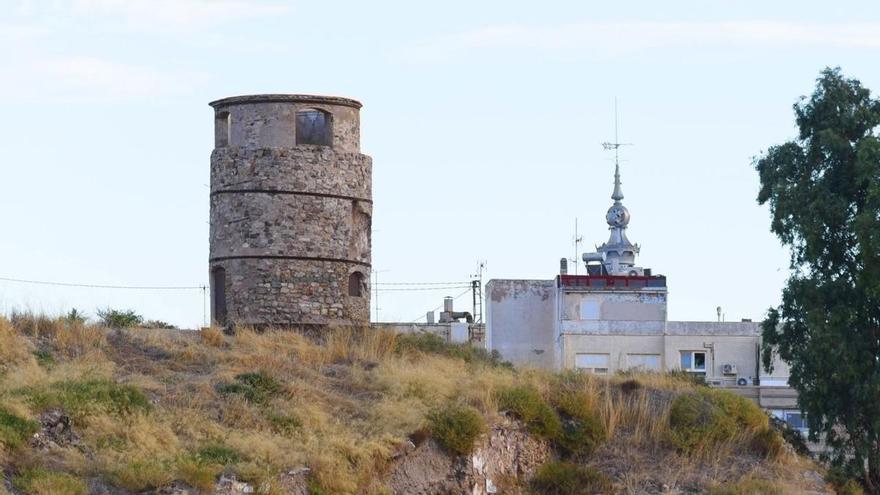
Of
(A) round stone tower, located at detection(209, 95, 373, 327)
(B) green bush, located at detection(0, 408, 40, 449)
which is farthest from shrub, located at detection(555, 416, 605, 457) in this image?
(B) green bush, located at detection(0, 408, 40, 449)

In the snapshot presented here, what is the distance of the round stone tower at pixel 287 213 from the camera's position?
41.3 m

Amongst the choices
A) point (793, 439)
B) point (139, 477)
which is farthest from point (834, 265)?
point (139, 477)

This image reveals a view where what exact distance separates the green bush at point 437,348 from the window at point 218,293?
366cm

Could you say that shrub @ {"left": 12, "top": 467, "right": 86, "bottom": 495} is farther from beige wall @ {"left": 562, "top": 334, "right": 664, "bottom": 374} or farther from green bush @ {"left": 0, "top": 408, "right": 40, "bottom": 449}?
beige wall @ {"left": 562, "top": 334, "right": 664, "bottom": 374}

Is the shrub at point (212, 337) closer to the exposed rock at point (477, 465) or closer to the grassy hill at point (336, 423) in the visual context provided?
the grassy hill at point (336, 423)

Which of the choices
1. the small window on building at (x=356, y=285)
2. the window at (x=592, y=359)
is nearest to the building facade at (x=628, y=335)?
the window at (x=592, y=359)

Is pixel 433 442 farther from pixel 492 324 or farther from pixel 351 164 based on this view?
pixel 492 324

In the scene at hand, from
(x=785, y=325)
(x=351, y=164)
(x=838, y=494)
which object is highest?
(x=351, y=164)

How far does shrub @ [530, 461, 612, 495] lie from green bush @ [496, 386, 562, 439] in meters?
0.84

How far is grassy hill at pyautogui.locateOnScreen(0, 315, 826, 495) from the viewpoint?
30219mm

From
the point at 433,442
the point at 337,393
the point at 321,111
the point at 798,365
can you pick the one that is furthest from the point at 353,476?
the point at 321,111

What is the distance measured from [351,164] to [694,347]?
25.9 m

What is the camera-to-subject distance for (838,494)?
1383 inches

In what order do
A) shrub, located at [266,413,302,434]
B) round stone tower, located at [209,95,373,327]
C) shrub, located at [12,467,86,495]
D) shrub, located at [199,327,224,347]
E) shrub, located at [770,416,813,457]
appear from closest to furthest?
→ shrub, located at [12,467,86,495] < shrub, located at [266,413,302,434] < shrub, located at [770,416,813,457] < shrub, located at [199,327,224,347] < round stone tower, located at [209,95,373,327]
